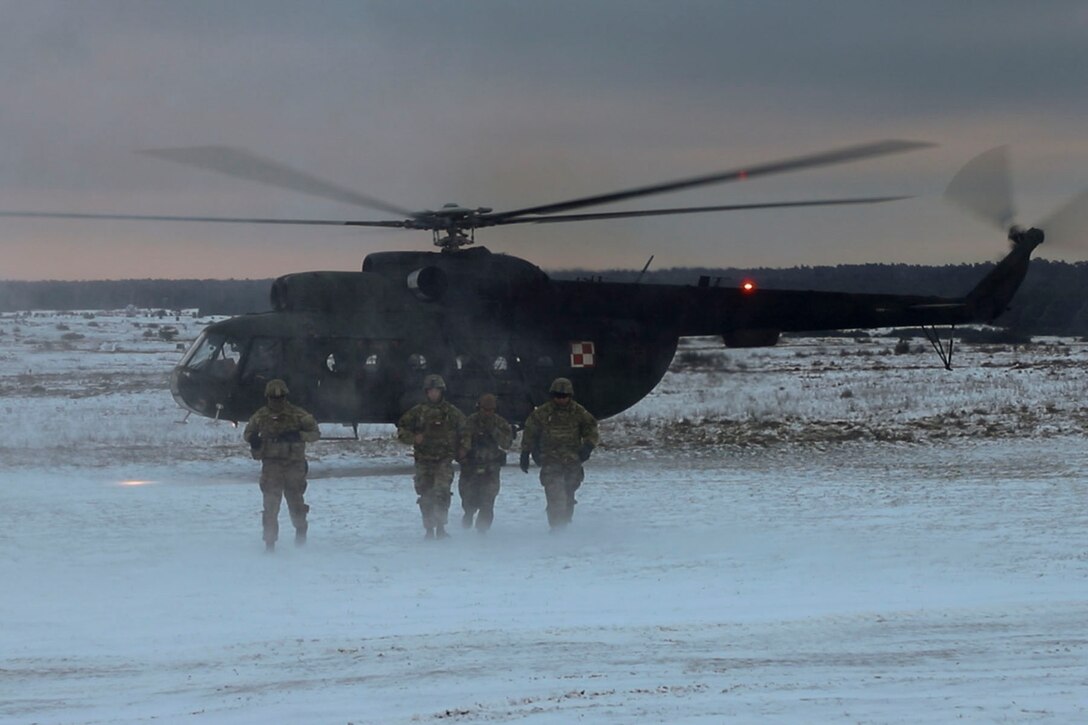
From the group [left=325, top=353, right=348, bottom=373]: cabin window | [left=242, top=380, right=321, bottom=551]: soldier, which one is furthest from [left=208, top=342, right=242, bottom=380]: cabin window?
[left=242, top=380, right=321, bottom=551]: soldier

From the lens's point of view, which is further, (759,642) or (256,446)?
(256,446)

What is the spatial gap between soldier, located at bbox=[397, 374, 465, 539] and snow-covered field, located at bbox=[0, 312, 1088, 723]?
0.38m

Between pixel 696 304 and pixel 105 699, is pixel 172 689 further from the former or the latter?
pixel 696 304

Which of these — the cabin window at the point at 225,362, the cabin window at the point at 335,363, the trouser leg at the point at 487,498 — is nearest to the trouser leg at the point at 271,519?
the trouser leg at the point at 487,498

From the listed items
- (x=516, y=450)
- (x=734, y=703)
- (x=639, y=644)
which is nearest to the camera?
(x=734, y=703)

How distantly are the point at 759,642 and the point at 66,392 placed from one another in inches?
1084

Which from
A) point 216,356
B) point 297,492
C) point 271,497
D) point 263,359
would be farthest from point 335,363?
point 271,497

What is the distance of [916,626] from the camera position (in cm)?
816

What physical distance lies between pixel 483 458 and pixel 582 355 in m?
6.09

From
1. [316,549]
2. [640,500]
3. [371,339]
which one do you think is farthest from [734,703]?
[371,339]

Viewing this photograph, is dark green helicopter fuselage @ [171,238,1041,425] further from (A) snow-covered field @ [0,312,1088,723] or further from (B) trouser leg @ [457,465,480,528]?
(B) trouser leg @ [457,465,480,528]

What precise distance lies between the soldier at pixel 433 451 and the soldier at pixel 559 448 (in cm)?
74

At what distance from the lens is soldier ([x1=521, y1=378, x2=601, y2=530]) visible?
39.4 feet

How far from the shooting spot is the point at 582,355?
58.8 feet
